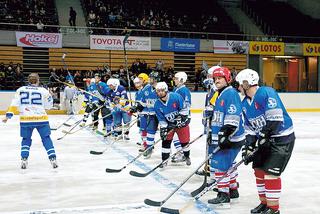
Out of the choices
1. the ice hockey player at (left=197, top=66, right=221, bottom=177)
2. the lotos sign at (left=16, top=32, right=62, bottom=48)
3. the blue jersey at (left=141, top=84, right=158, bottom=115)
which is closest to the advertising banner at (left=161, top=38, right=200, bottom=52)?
the lotos sign at (left=16, top=32, right=62, bottom=48)

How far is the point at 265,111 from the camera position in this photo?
11.7 feet

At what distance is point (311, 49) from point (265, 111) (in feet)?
62.5

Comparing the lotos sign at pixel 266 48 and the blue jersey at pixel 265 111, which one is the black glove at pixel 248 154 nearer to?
the blue jersey at pixel 265 111

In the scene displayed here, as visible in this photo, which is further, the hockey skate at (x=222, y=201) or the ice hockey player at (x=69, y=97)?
the ice hockey player at (x=69, y=97)

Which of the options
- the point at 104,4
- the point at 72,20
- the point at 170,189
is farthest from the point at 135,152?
the point at 104,4

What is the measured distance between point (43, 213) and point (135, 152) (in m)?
3.81

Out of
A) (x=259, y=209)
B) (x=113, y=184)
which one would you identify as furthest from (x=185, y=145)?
(x=259, y=209)

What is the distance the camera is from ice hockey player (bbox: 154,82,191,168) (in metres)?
5.82

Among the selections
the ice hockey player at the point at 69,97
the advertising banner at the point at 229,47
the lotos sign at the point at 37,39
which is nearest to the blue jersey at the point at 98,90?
the ice hockey player at the point at 69,97

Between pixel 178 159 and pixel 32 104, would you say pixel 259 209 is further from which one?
pixel 32 104

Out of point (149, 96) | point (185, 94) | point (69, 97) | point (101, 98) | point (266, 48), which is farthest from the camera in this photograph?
point (266, 48)

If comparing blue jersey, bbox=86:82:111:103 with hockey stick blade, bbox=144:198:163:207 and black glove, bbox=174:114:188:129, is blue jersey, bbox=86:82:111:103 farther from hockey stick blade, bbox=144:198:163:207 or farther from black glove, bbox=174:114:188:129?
hockey stick blade, bbox=144:198:163:207

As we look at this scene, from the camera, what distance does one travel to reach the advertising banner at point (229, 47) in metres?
19.4

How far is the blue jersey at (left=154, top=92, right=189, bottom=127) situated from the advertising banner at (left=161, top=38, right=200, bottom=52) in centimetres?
1285
